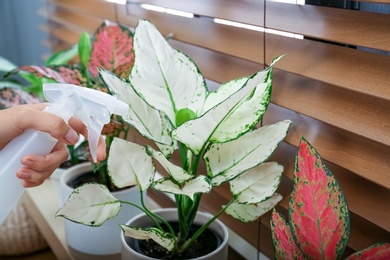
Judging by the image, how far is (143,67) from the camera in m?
0.74

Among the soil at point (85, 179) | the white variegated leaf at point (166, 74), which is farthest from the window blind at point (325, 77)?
the soil at point (85, 179)

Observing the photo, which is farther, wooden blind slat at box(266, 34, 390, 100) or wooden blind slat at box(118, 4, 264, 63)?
wooden blind slat at box(118, 4, 264, 63)

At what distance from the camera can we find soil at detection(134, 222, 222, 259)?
78 cm

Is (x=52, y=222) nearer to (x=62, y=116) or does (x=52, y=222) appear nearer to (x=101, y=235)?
(x=101, y=235)

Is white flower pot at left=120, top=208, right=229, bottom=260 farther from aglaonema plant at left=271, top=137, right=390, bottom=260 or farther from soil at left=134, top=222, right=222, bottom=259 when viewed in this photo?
aglaonema plant at left=271, top=137, right=390, bottom=260

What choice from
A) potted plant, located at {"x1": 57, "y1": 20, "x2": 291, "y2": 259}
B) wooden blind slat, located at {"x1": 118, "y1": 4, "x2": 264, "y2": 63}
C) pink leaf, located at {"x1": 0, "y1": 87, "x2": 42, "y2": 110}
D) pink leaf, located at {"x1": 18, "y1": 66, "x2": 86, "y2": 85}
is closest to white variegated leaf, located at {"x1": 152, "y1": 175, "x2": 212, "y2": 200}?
potted plant, located at {"x1": 57, "y1": 20, "x2": 291, "y2": 259}

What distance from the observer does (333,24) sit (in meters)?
0.68

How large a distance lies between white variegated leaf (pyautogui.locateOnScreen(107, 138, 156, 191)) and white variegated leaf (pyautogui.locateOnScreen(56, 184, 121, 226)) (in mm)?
25

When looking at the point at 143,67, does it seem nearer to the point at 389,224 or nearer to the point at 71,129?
the point at 71,129

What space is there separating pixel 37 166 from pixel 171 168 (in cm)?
15

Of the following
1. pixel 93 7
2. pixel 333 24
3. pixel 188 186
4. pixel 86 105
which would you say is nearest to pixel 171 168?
pixel 188 186

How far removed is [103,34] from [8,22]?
1.28 meters

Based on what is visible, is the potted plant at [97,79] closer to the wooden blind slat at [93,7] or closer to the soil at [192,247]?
the soil at [192,247]

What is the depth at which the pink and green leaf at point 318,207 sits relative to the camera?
58 centimetres
